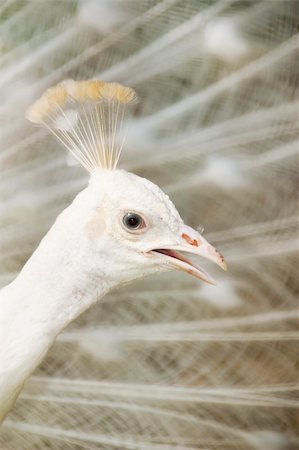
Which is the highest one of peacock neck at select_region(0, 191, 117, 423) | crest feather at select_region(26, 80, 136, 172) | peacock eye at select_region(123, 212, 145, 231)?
crest feather at select_region(26, 80, 136, 172)

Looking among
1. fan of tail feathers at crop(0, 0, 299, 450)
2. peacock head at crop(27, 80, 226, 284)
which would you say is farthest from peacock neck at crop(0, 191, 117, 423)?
fan of tail feathers at crop(0, 0, 299, 450)

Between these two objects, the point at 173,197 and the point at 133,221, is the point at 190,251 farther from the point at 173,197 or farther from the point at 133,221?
the point at 173,197

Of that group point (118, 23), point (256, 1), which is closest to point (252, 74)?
point (256, 1)

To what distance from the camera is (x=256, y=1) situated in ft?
3.65

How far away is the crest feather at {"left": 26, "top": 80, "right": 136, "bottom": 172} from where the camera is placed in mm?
784

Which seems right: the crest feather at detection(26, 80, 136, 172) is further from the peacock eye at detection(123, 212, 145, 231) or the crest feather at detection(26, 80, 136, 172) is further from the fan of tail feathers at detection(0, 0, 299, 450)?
the fan of tail feathers at detection(0, 0, 299, 450)

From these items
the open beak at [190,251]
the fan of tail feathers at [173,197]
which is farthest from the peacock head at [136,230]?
the fan of tail feathers at [173,197]

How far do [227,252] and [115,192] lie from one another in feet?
1.49

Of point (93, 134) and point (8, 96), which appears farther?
point (8, 96)

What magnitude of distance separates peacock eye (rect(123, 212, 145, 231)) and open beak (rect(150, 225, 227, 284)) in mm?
34

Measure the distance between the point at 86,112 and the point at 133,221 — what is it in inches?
6.9

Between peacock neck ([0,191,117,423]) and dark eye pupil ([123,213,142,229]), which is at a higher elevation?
dark eye pupil ([123,213,142,229])

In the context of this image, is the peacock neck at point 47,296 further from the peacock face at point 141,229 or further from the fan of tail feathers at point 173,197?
the fan of tail feathers at point 173,197

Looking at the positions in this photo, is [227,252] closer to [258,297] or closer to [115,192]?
[258,297]
